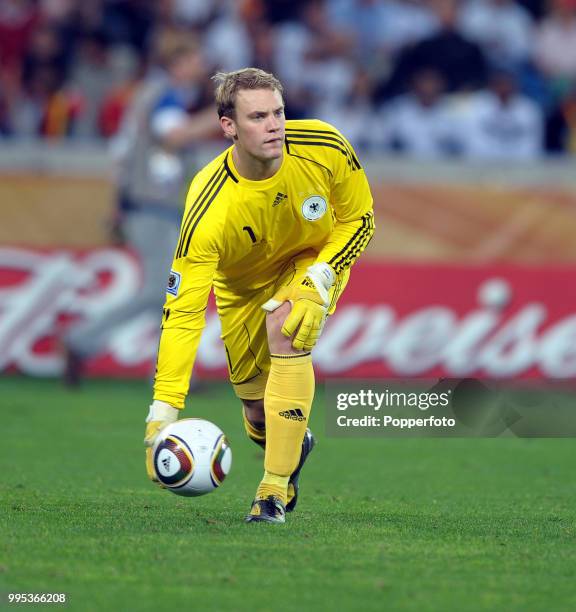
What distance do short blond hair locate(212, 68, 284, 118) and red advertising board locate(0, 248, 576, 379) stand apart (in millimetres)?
6549

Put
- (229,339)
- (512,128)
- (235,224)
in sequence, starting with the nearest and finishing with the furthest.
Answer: (235,224) < (229,339) < (512,128)

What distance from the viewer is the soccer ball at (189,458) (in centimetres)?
586

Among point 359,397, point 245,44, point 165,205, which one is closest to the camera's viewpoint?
point 359,397

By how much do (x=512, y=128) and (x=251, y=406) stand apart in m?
8.61

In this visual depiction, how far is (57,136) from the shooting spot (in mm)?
14828

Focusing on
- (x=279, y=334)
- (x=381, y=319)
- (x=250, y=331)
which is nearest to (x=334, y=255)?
(x=279, y=334)

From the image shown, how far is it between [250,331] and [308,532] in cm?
134

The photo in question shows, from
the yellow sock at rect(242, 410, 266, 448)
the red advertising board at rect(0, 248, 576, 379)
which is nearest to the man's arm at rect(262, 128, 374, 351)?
the yellow sock at rect(242, 410, 266, 448)

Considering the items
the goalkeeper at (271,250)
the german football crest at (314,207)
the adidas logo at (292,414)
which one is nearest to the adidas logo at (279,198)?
the goalkeeper at (271,250)

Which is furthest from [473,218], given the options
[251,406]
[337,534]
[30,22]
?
[337,534]

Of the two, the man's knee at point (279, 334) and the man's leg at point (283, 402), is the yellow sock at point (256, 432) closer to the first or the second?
the man's leg at point (283, 402)

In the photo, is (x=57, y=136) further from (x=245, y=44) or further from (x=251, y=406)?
(x=251, y=406)

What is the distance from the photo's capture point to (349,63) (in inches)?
634

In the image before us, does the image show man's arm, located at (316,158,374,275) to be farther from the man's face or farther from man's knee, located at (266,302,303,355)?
the man's face
